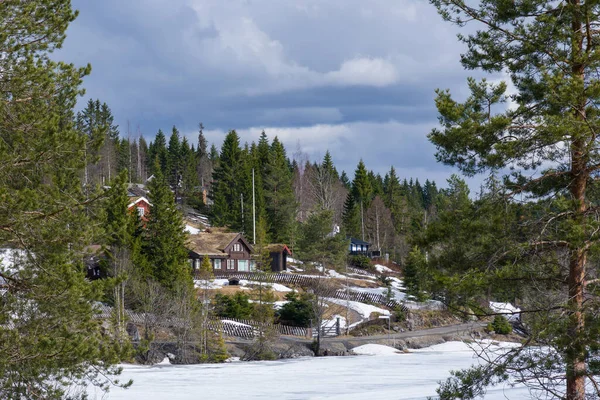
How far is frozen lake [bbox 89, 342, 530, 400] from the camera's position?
20.0m

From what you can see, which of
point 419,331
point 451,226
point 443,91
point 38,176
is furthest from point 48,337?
point 419,331

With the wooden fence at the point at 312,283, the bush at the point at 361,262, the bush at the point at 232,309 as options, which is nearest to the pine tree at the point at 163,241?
the bush at the point at 232,309

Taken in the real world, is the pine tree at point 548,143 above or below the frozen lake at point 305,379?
above

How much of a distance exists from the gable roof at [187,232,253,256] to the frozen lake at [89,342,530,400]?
1078 inches

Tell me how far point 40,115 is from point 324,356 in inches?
1007

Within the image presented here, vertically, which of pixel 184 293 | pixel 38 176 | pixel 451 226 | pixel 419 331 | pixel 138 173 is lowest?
pixel 419 331

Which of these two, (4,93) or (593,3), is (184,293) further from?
(593,3)

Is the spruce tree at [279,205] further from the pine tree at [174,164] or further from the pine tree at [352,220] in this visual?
the pine tree at [174,164]

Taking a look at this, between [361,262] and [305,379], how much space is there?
4876cm

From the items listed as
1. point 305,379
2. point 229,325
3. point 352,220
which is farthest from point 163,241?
Answer: point 352,220

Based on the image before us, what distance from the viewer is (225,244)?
198 feet

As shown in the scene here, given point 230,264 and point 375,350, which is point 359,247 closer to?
point 230,264

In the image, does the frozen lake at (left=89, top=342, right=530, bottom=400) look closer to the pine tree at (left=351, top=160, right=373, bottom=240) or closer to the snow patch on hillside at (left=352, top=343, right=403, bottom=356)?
the snow patch on hillside at (left=352, top=343, right=403, bottom=356)

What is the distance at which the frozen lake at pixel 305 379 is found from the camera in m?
20.0
